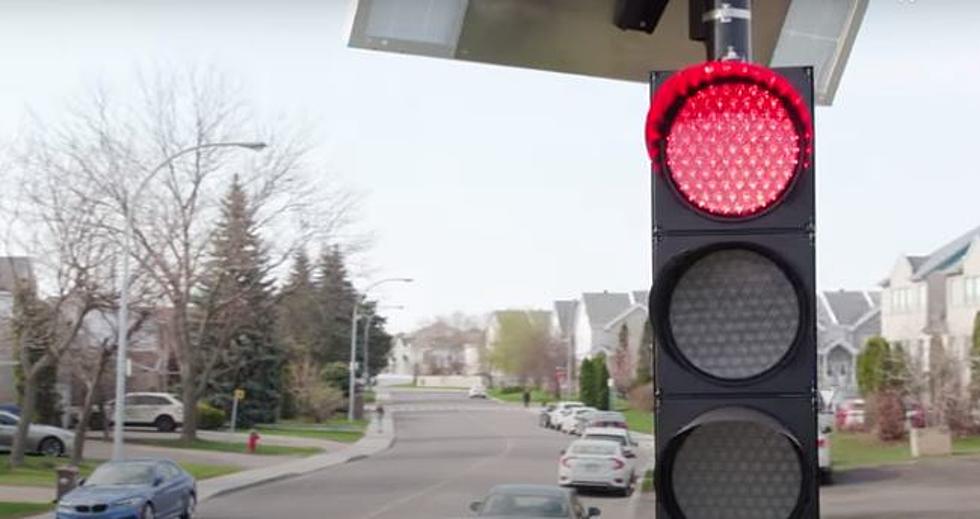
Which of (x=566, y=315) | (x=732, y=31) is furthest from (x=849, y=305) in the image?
(x=732, y=31)

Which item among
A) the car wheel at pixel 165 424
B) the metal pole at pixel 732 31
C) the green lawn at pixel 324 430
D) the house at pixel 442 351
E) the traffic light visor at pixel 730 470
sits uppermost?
the house at pixel 442 351

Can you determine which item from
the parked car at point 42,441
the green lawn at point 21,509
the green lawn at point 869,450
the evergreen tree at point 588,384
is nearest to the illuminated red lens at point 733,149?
the green lawn at point 21,509

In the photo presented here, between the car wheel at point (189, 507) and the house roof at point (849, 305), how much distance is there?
6306 centimetres

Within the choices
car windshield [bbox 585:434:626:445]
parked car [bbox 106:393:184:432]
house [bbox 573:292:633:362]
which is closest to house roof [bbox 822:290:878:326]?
house [bbox 573:292:633:362]

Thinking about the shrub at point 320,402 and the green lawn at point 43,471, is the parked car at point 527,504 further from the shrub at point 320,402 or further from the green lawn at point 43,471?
the shrub at point 320,402

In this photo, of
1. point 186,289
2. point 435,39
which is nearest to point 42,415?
point 186,289

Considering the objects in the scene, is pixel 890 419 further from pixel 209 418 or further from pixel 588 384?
pixel 209 418

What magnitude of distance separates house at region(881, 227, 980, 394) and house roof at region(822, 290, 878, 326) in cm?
1481

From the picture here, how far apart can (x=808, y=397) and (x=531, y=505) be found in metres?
18.1

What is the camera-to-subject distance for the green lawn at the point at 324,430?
64.7 metres

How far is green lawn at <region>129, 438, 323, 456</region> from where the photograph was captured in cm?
5184

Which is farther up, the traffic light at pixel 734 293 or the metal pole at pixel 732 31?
the metal pole at pixel 732 31

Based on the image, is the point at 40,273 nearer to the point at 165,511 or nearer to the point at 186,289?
the point at 186,289

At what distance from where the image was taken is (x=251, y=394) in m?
70.6
